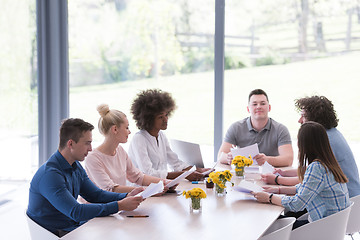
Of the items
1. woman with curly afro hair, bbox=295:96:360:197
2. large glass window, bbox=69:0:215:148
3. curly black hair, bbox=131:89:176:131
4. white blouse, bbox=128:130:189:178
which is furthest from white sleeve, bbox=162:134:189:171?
large glass window, bbox=69:0:215:148

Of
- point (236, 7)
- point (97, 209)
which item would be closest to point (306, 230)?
point (97, 209)

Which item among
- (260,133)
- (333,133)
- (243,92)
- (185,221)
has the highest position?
(243,92)

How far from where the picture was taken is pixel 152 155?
13.3 feet

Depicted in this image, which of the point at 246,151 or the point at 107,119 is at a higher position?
the point at 107,119

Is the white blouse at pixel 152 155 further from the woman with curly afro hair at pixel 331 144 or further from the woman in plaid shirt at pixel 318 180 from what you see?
the woman in plaid shirt at pixel 318 180

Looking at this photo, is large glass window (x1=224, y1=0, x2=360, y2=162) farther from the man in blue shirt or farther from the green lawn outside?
the man in blue shirt

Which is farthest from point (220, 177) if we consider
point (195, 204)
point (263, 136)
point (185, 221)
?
point (263, 136)

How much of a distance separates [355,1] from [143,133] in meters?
2.96

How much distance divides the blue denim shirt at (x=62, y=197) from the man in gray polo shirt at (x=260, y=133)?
171cm

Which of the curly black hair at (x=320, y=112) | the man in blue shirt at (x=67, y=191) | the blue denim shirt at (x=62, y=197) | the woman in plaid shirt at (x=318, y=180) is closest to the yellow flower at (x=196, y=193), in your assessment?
the man in blue shirt at (x=67, y=191)

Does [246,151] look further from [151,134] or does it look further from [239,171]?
[151,134]

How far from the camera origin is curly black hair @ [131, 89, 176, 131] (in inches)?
160

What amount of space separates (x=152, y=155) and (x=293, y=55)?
2404 millimetres

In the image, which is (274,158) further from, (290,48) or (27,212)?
(27,212)
